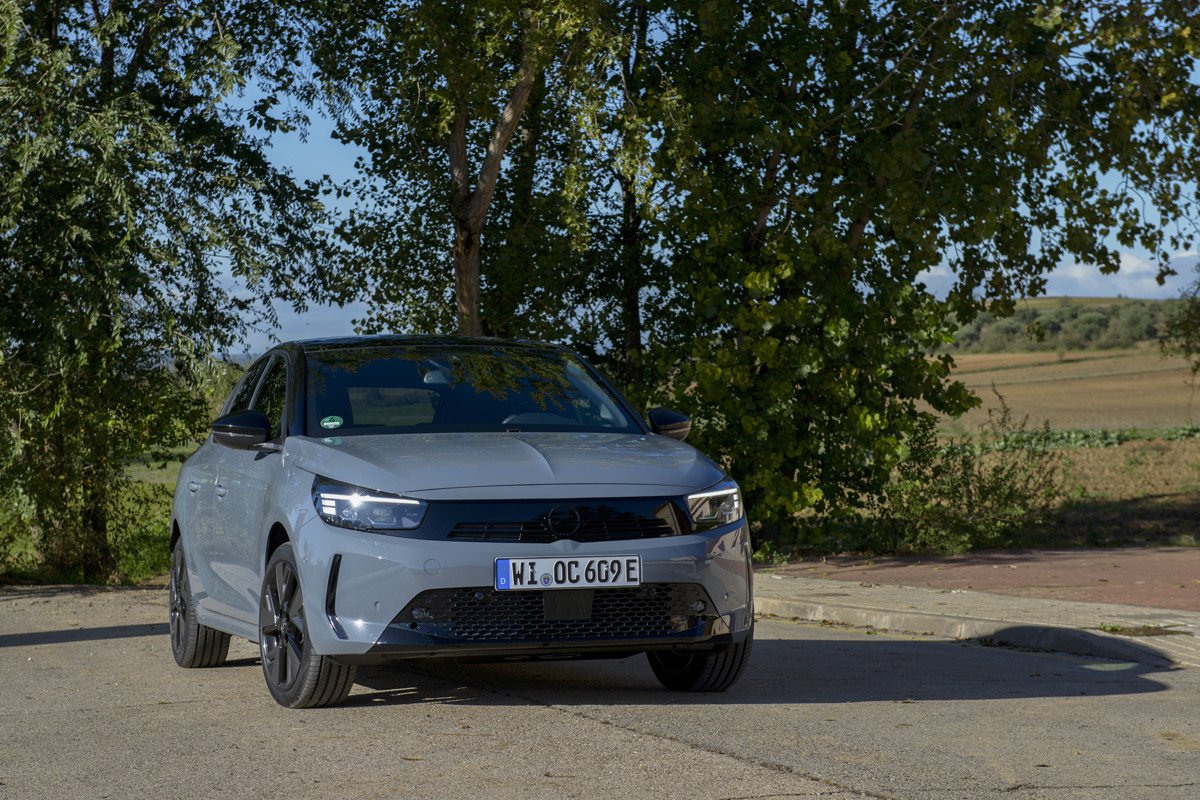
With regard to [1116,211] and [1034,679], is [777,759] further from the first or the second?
[1116,211]

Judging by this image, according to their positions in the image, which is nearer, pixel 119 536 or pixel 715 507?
pixel 715 507

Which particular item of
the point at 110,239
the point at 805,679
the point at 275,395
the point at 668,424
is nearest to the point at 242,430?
the point at 275,395

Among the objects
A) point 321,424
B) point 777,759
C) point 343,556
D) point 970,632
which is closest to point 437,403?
point 321,424

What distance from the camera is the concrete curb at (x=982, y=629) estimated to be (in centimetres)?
1004

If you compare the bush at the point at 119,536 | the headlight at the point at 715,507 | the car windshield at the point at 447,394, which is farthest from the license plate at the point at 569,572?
the bush at the point at 119,536

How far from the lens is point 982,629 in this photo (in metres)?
11.0

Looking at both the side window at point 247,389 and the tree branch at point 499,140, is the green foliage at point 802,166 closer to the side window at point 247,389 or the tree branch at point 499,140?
the tree branch at point 499,140

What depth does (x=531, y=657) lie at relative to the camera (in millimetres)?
7145

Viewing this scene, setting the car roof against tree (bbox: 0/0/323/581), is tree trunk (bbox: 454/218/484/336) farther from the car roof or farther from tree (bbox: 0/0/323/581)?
the car roof

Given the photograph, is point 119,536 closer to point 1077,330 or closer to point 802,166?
point 802,166

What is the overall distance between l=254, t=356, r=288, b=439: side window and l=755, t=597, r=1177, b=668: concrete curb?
480 cm

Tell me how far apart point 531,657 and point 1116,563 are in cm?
1062

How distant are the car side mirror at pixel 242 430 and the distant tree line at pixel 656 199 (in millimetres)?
7695

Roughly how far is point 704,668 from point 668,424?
1.23 meters
